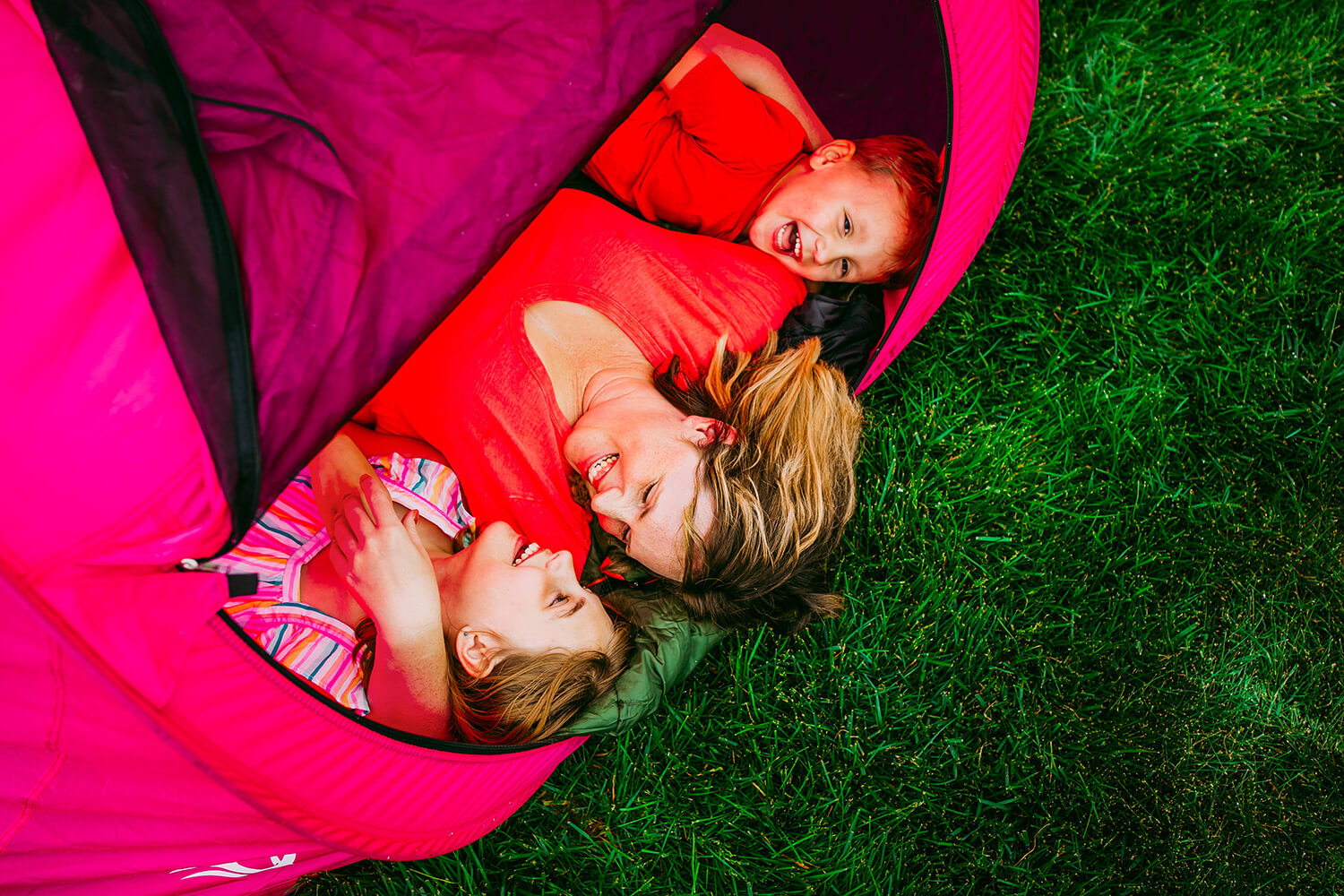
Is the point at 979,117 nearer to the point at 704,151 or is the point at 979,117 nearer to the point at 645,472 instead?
the point at 704,151

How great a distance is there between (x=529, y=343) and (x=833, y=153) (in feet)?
2.34

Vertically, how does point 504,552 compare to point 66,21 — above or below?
below

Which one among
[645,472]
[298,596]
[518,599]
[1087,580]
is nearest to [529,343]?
[645,472]

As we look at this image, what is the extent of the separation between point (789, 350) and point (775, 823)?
864mm

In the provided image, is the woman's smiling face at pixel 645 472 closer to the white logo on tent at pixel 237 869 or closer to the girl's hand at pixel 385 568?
the girl's hand at pixel 385 568

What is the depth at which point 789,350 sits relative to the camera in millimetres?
1449

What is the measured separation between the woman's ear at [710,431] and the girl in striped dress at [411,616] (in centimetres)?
29

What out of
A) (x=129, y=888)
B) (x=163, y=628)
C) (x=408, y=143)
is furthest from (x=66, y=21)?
(x=129, y=888)

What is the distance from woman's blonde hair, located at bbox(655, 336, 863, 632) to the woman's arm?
414mm

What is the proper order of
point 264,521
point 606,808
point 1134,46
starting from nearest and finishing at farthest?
1. point 264,521
2. point 606,808
3. point 1134,46

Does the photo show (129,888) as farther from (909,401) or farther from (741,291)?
(909,401)

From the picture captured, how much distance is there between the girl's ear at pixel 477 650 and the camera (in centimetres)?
123

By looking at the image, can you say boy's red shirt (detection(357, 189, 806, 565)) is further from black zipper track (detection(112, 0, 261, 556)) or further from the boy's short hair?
black zipper track (detection(112, 0, 261, 556))

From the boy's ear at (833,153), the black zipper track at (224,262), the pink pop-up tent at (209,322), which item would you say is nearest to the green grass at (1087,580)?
the boy's ear at (833,153)
